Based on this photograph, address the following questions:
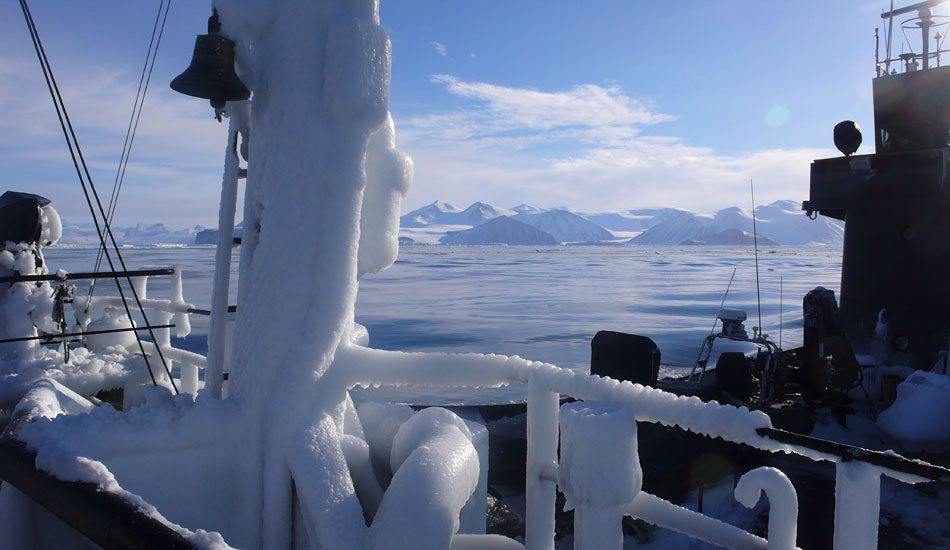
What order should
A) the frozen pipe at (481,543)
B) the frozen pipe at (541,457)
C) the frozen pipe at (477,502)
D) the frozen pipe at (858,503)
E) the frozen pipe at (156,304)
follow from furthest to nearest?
the frozen pipe at (156,304)
the frozen pipe at (477,502)
the frozen pipe at (481,543)
the frozen pipe at (541,457)
the frozen pipe at (858,503)

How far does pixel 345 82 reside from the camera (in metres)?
2.80

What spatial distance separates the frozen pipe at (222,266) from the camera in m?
3.22

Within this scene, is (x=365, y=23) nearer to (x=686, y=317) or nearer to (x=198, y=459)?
(x=198, y=459)

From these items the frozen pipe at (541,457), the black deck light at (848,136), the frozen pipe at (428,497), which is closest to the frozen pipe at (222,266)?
the frozen pipe at (428,497)

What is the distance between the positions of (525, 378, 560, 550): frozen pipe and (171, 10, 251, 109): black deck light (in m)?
2.03

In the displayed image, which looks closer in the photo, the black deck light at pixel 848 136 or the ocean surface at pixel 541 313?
the black deck light at pixel 848 136

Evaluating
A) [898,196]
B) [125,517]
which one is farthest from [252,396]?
[898,196]

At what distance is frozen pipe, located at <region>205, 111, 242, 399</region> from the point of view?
322 centimetres

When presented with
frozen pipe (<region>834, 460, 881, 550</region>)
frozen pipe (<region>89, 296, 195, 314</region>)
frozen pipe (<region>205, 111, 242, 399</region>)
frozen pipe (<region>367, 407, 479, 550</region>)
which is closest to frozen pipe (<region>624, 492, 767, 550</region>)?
frozen pipe (<region>834, 460, 881, 550</region>)

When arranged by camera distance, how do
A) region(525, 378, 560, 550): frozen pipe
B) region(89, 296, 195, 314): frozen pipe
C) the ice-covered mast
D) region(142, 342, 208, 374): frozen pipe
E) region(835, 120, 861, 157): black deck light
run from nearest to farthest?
region(525, 378, 560, 550): frozen pipe, the ice-covered mast, region(142, 342, 208, 374): frozen pipe, region(89, 296, 195, 314): frozen pipe, region(835, 120, 861, 157): black deck light

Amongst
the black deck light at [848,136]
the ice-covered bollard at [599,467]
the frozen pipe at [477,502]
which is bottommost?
the frozen pipe at [477,502]

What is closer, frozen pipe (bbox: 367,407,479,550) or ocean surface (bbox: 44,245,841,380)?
frozen pipe (bbox: 367,407,479,550)

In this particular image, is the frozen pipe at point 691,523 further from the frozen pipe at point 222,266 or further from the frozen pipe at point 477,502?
the frozen pipe at point 222,266

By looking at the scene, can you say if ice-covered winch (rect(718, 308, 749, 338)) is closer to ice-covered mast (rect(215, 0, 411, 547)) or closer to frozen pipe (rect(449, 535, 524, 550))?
frozen pipe (rect(449, 535, 524, 550))
